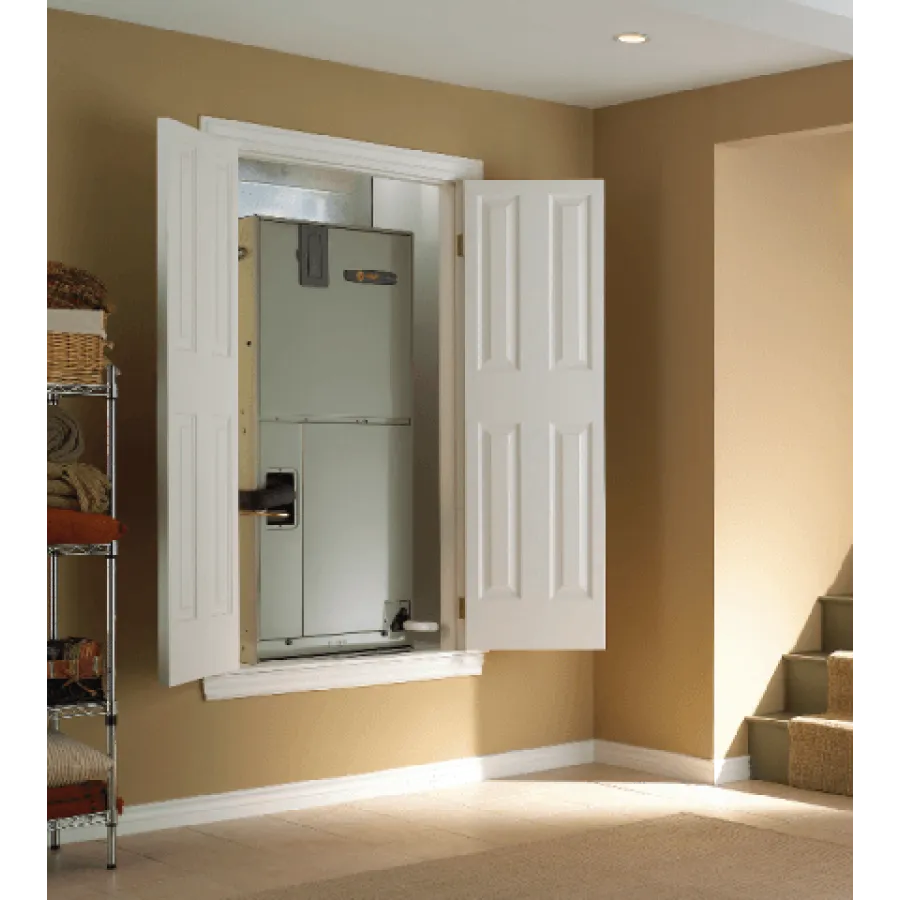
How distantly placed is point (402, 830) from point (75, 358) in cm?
182

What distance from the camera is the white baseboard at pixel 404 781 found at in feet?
14.0

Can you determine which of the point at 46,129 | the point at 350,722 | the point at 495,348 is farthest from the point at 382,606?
the point at 46,129

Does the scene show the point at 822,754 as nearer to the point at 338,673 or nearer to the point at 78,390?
the point at 338,673

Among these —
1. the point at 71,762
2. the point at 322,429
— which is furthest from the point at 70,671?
the point at 322,429

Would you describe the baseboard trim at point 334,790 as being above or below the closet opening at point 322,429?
below

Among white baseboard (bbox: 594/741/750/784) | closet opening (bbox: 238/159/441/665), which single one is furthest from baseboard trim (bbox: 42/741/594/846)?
closet opening (bbox: 238/159/441/665)

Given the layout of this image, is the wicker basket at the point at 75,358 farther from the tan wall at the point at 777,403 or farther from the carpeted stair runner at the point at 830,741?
the carpeted stair runner at the point at 830,741

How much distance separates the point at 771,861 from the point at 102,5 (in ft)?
10.4

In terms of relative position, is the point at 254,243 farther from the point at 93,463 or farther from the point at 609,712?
the point at 609,712

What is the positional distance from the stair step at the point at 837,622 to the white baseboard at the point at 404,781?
627 millimetres

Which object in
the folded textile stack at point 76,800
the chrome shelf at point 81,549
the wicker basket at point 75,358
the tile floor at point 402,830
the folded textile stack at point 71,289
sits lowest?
the tile floor at point 402,830

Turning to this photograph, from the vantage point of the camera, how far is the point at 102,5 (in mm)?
4059

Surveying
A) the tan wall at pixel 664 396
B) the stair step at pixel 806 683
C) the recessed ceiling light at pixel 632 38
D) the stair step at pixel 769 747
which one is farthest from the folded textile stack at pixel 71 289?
the stair step at pixel 806 683

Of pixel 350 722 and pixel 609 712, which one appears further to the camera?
pixel 609 712
